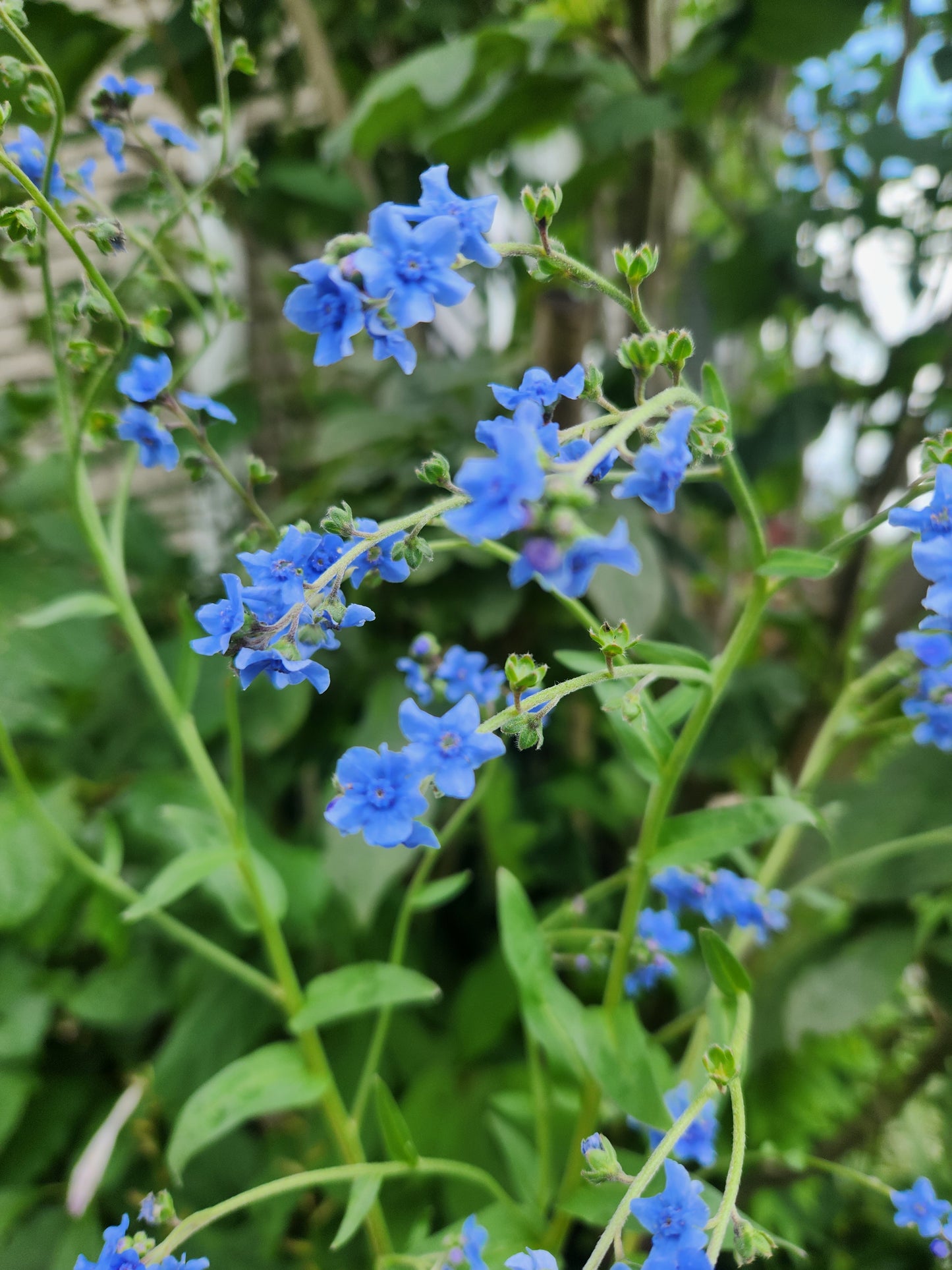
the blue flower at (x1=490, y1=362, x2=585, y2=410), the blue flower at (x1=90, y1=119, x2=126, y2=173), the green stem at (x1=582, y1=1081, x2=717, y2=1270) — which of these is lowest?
the green stem at (x1=582, y1=1081, x2=717, y2=1270)

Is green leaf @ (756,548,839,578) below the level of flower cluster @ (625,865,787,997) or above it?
above

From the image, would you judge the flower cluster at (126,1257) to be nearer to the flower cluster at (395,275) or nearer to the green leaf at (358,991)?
the green leaf at (358,991)

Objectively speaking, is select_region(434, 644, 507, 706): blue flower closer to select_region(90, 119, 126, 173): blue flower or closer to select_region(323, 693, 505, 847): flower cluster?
select_region(323, 693, 505, 847): flower cluster

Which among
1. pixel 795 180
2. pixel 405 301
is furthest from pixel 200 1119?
pixel 795 180

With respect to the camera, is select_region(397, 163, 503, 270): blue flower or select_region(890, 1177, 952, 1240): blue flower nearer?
select_region(397, 163, 503, 270): blue flower

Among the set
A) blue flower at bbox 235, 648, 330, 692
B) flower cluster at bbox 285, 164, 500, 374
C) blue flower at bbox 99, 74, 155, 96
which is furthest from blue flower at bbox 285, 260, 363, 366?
blue flower at bbox 99, 74, 155, 96

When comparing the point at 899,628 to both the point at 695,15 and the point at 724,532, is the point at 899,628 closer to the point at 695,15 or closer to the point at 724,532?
the point at 724,532

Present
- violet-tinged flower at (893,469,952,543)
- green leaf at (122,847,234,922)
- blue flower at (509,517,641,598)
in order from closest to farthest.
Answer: blue flower at (509,517,641,598), violet-tinged flower at (893,469,952,543), green leaf at (122,847,234,922)
